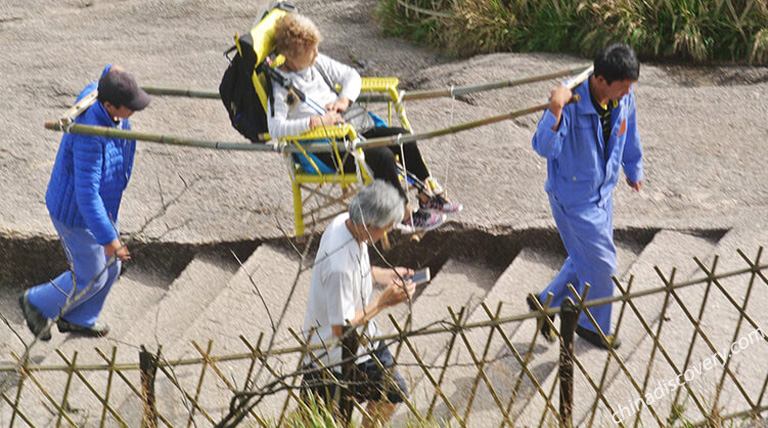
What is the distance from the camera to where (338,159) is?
510 cm

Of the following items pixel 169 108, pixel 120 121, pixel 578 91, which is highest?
pixel 578 91

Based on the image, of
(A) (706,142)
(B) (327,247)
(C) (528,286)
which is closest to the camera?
(B) (327,247)

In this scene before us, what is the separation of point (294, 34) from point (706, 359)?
264cm

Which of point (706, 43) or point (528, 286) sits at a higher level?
point (706, 43)

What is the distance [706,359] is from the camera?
4.27m

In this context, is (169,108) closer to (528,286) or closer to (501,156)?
(501,156)

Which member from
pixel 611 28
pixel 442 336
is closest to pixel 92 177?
pixel 442 336

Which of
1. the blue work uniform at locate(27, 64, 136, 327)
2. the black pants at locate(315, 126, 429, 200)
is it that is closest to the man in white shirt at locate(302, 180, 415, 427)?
the black pants at locate(315, 126, 429, 200)

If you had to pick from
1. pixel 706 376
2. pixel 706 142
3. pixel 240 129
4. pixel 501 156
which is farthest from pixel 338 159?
pixel 706 142

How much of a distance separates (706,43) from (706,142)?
182 cm

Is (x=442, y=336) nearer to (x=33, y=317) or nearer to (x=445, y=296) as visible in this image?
(x=445, y=296)

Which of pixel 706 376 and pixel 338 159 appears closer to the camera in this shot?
pixel 706 376

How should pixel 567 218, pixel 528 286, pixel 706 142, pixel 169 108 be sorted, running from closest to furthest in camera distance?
pixel 567 218, pixel 528 286, pixel 706 142, pixel 169 108

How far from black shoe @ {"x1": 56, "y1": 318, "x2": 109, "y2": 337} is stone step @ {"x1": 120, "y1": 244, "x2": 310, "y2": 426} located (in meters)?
0.52
